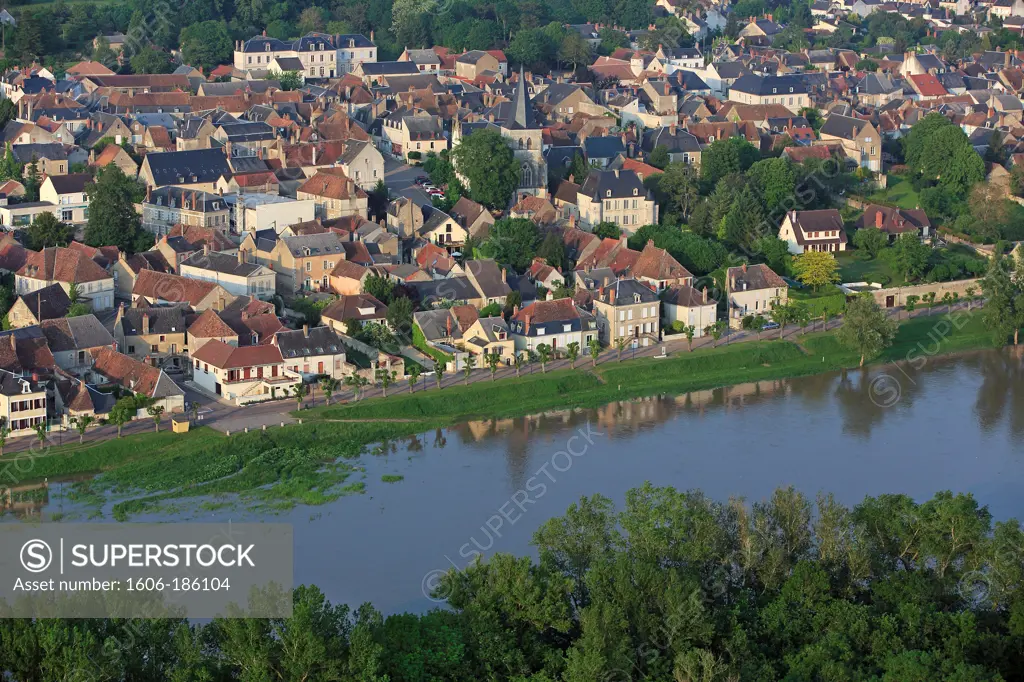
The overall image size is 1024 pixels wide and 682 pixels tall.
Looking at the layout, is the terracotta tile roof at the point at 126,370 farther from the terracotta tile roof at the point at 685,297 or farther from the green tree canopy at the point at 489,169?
the green tree canopy at the point at 489,169

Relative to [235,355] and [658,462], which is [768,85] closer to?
[235,355]

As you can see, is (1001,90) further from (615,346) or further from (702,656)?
(702,656)

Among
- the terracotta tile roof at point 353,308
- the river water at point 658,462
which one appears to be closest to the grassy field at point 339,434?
the river water at point 658,462

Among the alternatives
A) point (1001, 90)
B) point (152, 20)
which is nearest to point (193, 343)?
point (152, 20)

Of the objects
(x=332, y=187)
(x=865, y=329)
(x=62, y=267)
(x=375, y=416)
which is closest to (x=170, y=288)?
(x=62, y=267)

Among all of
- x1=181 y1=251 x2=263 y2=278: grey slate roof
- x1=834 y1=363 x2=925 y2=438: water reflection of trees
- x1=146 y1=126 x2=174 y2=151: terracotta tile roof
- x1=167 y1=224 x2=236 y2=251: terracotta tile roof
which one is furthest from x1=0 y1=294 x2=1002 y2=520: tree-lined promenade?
x1=146 y1=126 x2=174 y2=151: terracotta tile roof
